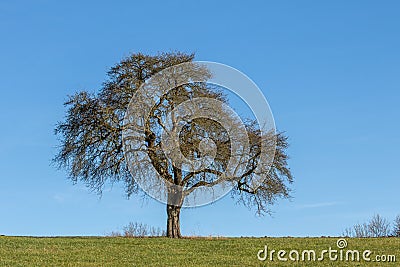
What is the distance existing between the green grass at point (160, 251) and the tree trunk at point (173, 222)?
2.99 metres

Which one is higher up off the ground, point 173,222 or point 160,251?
point 173,222

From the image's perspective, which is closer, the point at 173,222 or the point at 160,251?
the point at 160,251

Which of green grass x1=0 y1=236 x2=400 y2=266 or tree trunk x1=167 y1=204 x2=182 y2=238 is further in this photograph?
tree trunk x1=167 y1=204 x2=182 y2=238

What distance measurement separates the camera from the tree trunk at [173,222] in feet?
112

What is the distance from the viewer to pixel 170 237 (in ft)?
111

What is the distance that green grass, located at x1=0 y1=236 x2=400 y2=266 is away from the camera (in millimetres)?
23312

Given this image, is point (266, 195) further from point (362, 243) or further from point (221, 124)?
point (362, 243)

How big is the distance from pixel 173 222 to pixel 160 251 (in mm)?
7863

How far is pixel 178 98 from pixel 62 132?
260 inches

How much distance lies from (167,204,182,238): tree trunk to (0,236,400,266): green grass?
299 centimetres

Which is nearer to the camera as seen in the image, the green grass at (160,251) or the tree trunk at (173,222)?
the green grass at (160,251)

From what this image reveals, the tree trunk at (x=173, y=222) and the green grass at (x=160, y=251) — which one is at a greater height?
the tree trunk at (x=173, y=222)

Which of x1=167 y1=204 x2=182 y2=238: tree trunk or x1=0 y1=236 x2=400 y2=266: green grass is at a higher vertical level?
x1=167 y1=204 x2=182 y2=238: tree trunk

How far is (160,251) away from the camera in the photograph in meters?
26.3
